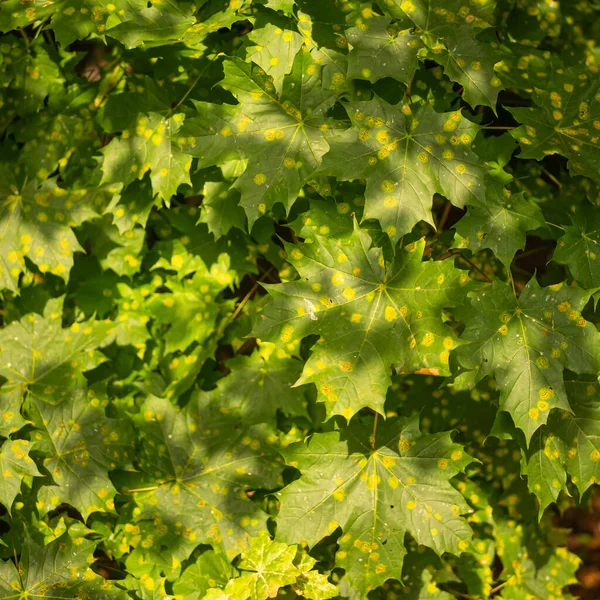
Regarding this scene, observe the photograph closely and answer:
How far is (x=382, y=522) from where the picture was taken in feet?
6.33

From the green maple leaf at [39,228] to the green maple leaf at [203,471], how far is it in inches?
24.2

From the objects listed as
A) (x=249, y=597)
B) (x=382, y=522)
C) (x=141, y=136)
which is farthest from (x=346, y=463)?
(x=141, y=136)

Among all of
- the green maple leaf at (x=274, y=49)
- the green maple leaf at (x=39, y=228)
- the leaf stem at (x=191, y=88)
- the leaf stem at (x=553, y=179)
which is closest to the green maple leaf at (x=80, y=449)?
the green maple leaf at (x=39, y=228)

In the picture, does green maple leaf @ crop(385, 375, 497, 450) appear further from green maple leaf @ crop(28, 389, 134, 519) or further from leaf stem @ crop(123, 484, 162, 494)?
green maple leaf @ crop(28, 389, 134, 519)

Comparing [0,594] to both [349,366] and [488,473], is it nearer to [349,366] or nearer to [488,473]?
[349,366]

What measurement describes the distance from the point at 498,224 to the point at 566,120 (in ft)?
1.23

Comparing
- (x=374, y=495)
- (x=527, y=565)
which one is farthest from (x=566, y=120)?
(x=527, y=565)

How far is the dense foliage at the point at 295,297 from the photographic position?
1764 mm

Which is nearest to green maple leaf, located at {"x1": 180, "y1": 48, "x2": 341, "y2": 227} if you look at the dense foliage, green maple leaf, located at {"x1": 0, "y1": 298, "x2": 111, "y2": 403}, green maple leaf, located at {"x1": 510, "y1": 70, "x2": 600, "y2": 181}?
the dense foliage

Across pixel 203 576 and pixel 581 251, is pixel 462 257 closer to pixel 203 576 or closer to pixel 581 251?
pixel 581 251

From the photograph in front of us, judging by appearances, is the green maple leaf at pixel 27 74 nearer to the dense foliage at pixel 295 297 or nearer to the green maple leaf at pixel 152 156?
the dense foliage at pixel 295 297

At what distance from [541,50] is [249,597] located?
2.16 meters

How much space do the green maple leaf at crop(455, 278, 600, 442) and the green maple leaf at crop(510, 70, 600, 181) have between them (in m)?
0.40

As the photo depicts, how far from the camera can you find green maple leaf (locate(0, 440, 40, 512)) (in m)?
2.01
